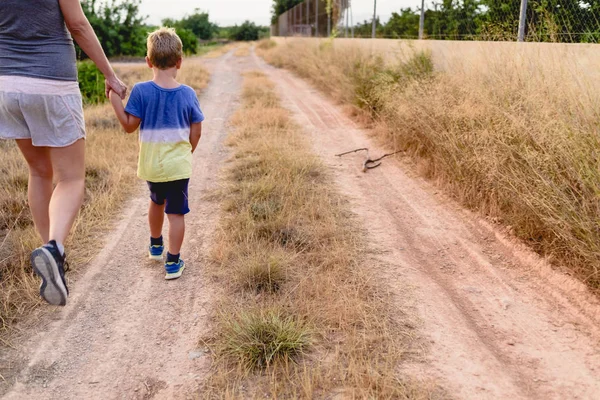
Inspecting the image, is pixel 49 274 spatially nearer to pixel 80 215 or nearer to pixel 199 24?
pixel 80 215

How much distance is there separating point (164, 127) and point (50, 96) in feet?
A: 2.04

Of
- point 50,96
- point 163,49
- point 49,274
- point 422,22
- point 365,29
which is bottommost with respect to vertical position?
point 49,274

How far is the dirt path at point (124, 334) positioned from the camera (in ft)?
7.62

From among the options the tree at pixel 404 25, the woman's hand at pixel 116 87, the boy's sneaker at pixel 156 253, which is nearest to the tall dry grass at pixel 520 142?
the boy's sneaker at pixel 156 253

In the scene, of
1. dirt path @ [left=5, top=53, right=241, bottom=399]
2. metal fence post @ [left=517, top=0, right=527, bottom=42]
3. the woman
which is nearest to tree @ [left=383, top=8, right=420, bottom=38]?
metal fence post @ [left=517, top=0, right=527, bottom=42]

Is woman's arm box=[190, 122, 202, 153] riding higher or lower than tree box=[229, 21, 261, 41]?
lower

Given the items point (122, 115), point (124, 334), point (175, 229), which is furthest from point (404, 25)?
point (124, 334)

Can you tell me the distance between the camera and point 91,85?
11.6 meters

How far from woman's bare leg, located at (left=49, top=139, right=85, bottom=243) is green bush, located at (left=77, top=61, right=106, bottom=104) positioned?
309 inches

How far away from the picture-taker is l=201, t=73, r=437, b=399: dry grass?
2.26 m

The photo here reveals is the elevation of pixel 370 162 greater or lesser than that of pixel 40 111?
lesser

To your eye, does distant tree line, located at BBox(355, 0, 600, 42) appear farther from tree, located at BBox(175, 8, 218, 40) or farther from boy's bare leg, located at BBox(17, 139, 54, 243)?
tree, located at BBox(175, 8, 218, 40)

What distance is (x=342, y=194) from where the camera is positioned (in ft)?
16.0

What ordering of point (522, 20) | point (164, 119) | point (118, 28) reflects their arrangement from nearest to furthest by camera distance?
point (164, 119)
point (522, 20)
point (118, 28)
